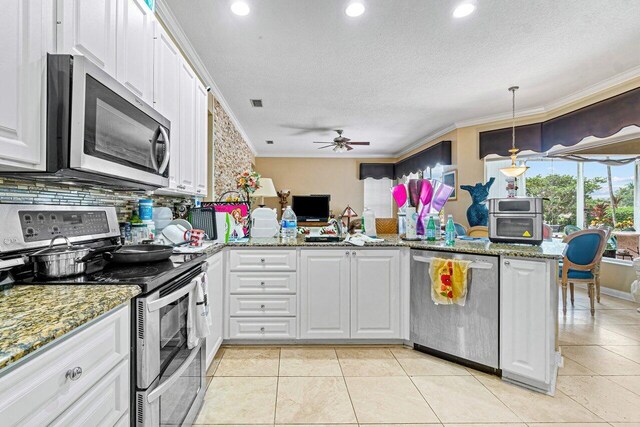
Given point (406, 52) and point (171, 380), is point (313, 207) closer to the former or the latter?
point (406, 52)

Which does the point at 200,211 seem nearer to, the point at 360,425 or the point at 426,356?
the point at 360,425

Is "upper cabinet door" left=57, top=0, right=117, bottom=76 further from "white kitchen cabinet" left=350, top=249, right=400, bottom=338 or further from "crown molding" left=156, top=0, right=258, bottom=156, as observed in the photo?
"white kitchen cabinet" left=350, top=249, right=400, bottom=338

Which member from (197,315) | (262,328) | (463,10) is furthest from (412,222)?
(197,315)

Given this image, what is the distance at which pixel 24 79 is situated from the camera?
0.97 meters

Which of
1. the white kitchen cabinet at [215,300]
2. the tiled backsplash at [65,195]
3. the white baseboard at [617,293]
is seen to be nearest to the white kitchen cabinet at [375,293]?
the white kitchen cabinet at [215,300]

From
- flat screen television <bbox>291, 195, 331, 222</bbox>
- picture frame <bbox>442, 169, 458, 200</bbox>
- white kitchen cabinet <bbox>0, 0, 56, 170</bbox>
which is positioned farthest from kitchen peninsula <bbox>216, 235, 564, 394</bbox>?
flat screen television <bbox>291, 195, 331, 222</bbox>

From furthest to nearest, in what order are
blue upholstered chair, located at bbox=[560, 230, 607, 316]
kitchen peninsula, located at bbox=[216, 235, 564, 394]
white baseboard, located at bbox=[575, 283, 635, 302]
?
white baseboard, located at bbox=[575, 283, 635, 302] < blue upholstered chair, located at bbox=[560, 230, 607, 316] < kitchen peninsula, located at bbox=[216, 235, 564, 394]

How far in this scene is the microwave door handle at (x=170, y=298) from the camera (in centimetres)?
113

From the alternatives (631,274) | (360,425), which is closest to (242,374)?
(360,425)

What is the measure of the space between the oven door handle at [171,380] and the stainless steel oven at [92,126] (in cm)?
85

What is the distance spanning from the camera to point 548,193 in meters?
5.19

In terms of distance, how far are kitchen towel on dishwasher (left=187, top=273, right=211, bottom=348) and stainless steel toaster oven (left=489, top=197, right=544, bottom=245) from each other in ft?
6.95

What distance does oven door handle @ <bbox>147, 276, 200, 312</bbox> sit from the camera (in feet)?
3.72

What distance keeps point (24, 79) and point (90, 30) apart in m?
0.42
